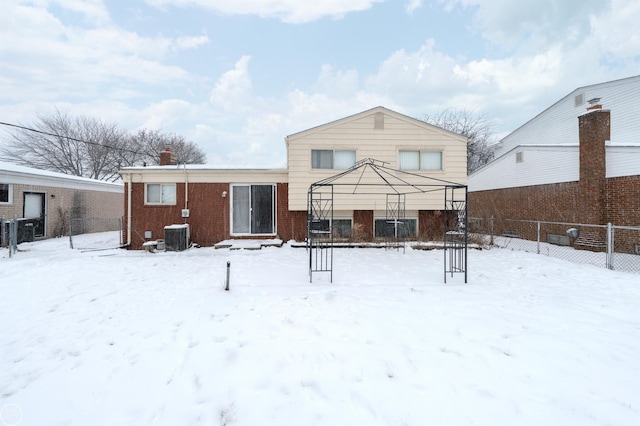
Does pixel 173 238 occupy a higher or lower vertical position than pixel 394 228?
lower

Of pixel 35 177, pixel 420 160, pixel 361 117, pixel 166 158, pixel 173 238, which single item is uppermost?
pixel 361 117

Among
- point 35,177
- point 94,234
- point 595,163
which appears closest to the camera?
point 595,163

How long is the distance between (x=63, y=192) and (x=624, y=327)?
68.9 feet

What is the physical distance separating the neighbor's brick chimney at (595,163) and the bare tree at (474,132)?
19.7 meters

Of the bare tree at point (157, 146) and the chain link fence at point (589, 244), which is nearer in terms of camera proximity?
the chain link fence at point (589, 244)

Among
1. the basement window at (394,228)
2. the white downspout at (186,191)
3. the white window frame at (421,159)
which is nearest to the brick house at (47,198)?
the white downspout at (186,191)

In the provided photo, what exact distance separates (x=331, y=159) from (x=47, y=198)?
14032mm

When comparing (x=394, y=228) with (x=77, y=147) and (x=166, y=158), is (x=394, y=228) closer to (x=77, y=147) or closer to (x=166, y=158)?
(x=166, y=158)

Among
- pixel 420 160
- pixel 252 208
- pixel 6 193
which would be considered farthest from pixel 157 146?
pixel 420 160

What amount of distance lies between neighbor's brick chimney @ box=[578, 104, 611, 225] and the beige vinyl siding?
4.22m

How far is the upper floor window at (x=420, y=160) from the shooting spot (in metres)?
12.2

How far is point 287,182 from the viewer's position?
12.2 m

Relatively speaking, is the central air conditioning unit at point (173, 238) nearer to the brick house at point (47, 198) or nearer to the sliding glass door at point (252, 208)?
the sliding glass door at point (252, 208)

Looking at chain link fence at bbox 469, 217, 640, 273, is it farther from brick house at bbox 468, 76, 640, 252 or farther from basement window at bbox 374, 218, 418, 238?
basement window at bbox 374, 218, 418, 238
